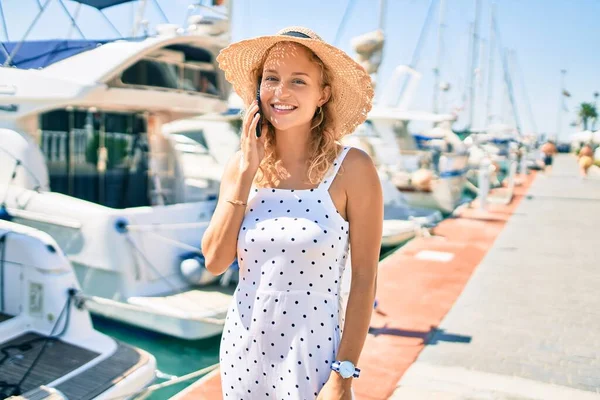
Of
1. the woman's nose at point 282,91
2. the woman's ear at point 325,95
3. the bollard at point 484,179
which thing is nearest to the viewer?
the woman's nose at point 282,91

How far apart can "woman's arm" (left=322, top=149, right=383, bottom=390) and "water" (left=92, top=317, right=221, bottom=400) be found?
4324 millimetres

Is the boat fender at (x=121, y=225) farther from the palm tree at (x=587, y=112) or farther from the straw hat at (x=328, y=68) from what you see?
the palm tree at (x=587, y=112)

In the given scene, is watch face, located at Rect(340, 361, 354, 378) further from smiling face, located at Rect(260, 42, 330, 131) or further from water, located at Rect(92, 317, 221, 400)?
water, located at Rect(92, 317, 221, 400)

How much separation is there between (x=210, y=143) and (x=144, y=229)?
21.7ft

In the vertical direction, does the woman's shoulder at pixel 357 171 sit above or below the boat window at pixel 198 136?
above

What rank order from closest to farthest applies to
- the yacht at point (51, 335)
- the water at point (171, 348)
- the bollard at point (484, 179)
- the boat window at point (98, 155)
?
the yacht at point (51, 335) → the water at point (171, 348) → the boat window at point (98, 155) → the bollard at point (484, 179)

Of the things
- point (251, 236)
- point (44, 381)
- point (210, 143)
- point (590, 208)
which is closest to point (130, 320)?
point (44, 381)

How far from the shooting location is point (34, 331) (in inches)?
164

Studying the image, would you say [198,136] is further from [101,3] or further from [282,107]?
[282,107]

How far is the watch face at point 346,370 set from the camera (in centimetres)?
156

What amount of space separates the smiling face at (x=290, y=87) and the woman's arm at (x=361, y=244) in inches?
8.7

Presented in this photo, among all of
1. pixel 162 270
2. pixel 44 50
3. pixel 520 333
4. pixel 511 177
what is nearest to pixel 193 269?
pixel 162 270

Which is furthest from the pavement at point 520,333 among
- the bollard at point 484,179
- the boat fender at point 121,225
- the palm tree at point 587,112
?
the palm tree at point 587,112

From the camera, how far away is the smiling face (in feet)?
5.49
